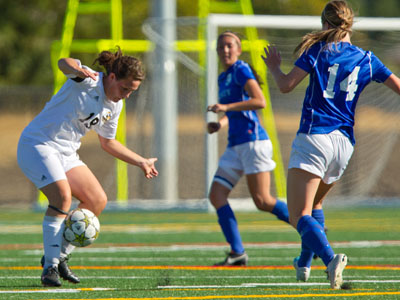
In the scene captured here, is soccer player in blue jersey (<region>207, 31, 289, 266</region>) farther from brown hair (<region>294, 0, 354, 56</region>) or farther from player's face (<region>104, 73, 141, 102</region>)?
brown hair (<region>294, 0, 354, 56</region>)

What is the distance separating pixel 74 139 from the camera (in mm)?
6723

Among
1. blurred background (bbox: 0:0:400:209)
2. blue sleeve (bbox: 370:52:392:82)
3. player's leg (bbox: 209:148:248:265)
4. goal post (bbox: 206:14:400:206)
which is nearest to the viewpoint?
blue sleeve (bbox: 370:52:392:82)

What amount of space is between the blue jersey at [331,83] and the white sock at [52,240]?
188 cm

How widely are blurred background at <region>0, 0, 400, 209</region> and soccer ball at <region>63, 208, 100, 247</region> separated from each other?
3604mm

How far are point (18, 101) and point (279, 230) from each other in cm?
2055

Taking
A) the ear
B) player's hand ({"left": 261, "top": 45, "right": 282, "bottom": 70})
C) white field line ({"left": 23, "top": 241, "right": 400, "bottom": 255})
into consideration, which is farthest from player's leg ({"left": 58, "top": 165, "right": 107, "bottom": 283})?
white field line ({"left": 23, "top": 241, "right": 400, "bottom": 255})

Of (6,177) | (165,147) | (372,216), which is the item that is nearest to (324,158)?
(372,216)

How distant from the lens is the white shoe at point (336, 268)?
571 centimetres

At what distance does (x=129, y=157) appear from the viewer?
681 cm

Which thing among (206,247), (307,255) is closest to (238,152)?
(206,247)

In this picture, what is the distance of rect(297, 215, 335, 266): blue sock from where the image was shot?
5.91m

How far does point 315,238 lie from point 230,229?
8.18 ft

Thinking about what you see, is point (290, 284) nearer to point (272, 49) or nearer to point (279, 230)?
point (272, 49)

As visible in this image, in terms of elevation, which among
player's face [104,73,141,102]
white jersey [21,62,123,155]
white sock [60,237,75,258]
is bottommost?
white sock [60,237,75,258]
